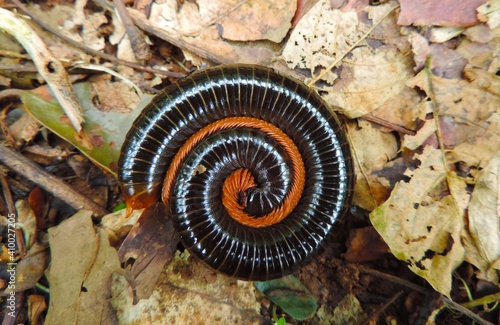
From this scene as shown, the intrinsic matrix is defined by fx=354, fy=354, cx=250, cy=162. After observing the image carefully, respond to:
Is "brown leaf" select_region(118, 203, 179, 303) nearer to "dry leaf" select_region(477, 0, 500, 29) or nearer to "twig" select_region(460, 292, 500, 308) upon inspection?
"twig" select_region(460, 292, 500, 308)

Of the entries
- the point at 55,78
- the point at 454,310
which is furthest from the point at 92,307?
the point at 454,310

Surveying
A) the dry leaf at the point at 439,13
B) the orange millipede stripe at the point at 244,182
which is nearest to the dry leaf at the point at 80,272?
the orange millipede stripe at the point at 244,182

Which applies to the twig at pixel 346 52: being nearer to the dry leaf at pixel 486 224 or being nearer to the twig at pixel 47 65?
the dry leaf at pixel 486 224

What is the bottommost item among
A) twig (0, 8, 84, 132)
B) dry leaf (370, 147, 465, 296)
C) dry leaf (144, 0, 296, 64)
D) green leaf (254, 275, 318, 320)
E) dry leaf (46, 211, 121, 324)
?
dry leaf (46, 211, 121, 324)

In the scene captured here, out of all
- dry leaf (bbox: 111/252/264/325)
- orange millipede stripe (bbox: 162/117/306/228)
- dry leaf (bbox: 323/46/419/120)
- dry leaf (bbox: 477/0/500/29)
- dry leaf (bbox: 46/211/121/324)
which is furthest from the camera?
orange millipede stripe (bbox: 162/117/306/228)

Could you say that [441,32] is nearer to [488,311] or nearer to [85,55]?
[488,311]

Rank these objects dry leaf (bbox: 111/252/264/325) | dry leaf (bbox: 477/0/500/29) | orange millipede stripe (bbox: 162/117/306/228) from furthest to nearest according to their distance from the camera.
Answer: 1. orange millipede stripe (bbox: 162/117/306/228)
2. dry leaf (bbox: 477/0/500/29)
3. dry leaf (bbox: 111/252/264/325)

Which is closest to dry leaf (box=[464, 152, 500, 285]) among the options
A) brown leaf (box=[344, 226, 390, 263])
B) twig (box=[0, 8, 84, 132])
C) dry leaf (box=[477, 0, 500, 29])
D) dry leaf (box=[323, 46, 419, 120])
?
brown leaf (box=[344, 226, 390, 263])

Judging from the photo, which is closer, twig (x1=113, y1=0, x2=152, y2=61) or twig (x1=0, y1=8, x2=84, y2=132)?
twig (x1=0, y1=8, x2=84, y2=132)
